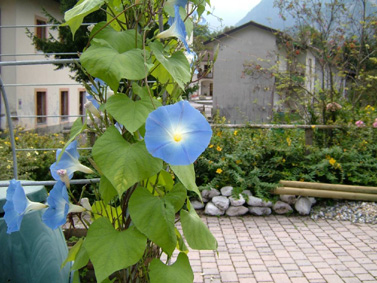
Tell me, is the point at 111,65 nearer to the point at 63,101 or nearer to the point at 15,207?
the point at 15,207

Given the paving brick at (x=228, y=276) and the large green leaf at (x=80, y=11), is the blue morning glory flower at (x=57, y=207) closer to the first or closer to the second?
the large green leaf at (x=80, y=11)

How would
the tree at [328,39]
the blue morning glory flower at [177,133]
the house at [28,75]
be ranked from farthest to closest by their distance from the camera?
the house at [28,75]
the tree at [328,39]
the blue morning glory flower at [177,133]

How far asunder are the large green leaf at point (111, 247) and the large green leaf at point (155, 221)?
1.6 inches

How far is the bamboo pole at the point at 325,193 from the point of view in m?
5.55

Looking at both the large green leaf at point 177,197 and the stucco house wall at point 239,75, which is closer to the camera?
the large green leaf at point 177,197

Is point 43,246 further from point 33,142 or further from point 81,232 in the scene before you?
point 33,142

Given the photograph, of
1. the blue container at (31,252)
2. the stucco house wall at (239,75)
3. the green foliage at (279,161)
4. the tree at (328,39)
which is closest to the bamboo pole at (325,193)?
the green foliage at (279,161)

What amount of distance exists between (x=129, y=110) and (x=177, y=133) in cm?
14

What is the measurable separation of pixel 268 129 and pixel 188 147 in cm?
620

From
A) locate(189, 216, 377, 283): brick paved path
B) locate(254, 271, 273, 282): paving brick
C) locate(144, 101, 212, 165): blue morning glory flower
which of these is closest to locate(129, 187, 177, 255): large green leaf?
locate(144, 101, 212, 165): blue morning glory flower

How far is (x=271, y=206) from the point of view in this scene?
5.73 m

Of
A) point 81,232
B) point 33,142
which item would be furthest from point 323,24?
point 81,232

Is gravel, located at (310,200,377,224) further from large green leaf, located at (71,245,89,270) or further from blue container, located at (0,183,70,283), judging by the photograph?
large green leaf, located at (71,245,89,270)

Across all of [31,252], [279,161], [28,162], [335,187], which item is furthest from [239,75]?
[31,252]
